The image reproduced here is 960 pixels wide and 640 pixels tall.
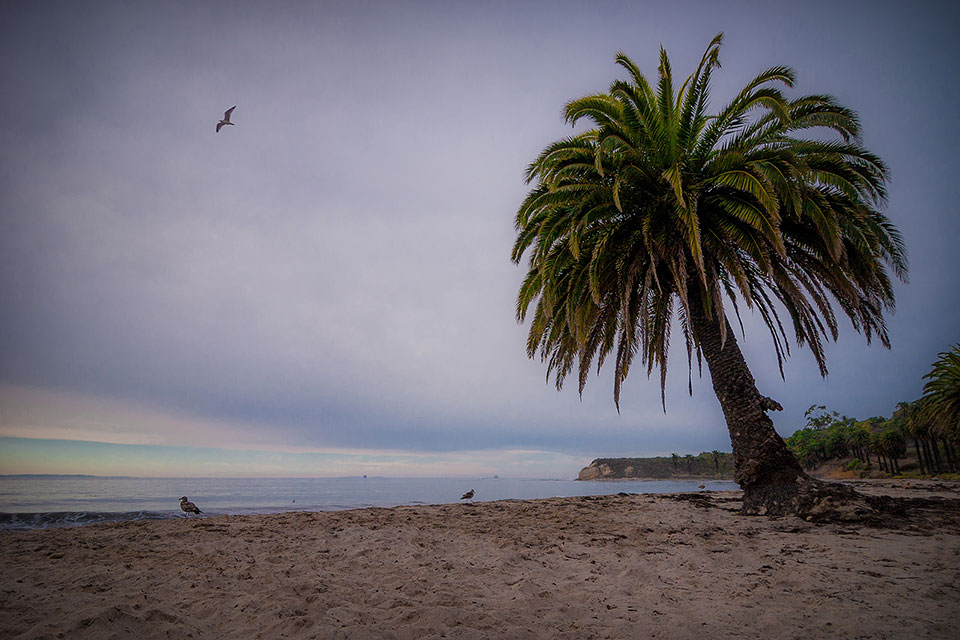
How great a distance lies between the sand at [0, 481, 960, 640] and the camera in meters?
3.73

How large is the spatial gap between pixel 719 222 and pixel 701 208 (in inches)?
23.2

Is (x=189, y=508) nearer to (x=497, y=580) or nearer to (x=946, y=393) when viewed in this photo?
(x=497, y=580)

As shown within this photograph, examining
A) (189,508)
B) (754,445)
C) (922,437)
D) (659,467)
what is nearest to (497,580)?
(754,445)

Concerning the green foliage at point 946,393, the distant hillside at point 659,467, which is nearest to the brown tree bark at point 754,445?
the green foliage at point 946,393

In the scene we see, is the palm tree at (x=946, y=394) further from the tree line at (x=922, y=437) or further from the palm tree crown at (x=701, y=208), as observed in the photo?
the palm tree crown at (x=701, y=208)

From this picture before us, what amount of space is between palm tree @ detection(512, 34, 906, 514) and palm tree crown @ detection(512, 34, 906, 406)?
3 centimetres

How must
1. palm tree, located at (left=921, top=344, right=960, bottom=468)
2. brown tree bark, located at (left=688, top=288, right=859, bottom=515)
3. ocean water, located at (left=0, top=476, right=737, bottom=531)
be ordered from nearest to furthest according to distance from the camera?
brown tree bark, located at (left=688, top=288, right=859, bottom=515) → ocean water, located at (left=0, top=476, right=737, bottom=531) → palm tree, located at (left=921, top=344, right=960, bottom=468)

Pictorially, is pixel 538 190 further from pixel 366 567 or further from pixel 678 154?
pixel 366 567

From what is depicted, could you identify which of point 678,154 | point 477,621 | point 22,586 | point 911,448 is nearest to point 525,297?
point 678,154

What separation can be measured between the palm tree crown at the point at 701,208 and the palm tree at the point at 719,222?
0.11 feet

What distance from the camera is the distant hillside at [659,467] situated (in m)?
97.6

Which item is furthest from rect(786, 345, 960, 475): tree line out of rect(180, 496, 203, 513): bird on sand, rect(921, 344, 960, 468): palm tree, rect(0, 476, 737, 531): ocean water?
rect(180, 496, 203, 513): bird on sand

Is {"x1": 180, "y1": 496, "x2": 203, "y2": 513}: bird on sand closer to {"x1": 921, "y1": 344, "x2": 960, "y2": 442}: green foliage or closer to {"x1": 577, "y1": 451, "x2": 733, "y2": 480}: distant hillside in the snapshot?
{"x1": 921, "y1": 344, "x2": 960, "y2": 442}: green foliage

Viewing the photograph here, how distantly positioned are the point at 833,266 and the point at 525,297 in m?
7.66
